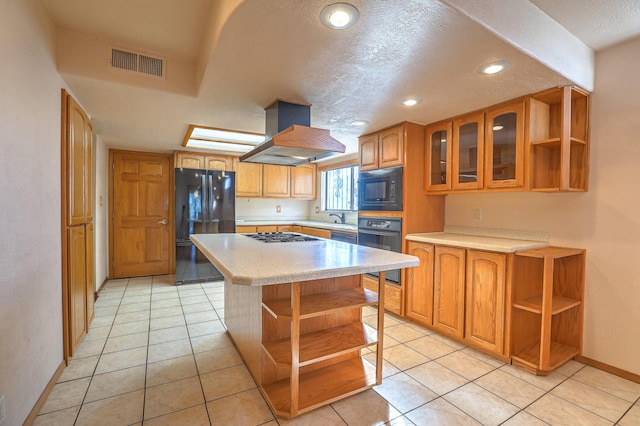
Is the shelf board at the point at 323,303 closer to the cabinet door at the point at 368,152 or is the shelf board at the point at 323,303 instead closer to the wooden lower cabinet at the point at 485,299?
the wooden lower cabinet at the point at 485,299

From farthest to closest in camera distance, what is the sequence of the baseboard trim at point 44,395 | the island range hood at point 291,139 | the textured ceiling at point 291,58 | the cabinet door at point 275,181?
1. the cabinet door at point 275,181
2. the island range hood at point 291,139
3. the baseboard trim at point 44,395
4. the textured ceiling at point 291,58

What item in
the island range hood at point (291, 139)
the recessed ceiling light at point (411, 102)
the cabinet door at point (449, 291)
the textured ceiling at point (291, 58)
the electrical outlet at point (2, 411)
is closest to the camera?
the electrical outlet at point (2, 411)

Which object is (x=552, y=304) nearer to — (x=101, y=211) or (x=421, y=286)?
(x=421, y=286)

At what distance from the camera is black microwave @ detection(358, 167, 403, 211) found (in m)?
3.13

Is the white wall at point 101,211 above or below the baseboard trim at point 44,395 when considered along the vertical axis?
above

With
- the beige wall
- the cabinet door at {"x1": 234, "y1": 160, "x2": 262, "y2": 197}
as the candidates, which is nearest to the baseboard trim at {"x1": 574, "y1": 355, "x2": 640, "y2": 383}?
the beige wall

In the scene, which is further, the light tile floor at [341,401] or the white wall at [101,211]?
the white wall at [101,211]

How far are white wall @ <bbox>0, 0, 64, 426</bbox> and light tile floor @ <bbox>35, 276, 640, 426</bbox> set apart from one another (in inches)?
13.7

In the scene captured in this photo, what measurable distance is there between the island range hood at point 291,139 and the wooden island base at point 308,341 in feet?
3.28

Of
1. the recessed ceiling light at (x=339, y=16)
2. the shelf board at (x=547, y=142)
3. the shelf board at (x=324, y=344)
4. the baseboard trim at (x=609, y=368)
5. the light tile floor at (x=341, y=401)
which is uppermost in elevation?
the recessed ceiling light at (x=339, y=16)

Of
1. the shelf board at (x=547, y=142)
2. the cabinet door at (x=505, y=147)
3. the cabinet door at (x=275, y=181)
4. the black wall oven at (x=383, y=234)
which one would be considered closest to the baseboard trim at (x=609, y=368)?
the cabinet door at (x=505, y=147)

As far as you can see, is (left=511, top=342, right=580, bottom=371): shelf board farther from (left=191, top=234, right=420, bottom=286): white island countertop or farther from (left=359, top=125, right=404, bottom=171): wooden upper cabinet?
(left=359, top=125, right=404, bottom=171): wooden upper cabinet

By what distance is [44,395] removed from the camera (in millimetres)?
1768

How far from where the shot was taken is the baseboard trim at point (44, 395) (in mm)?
1584
